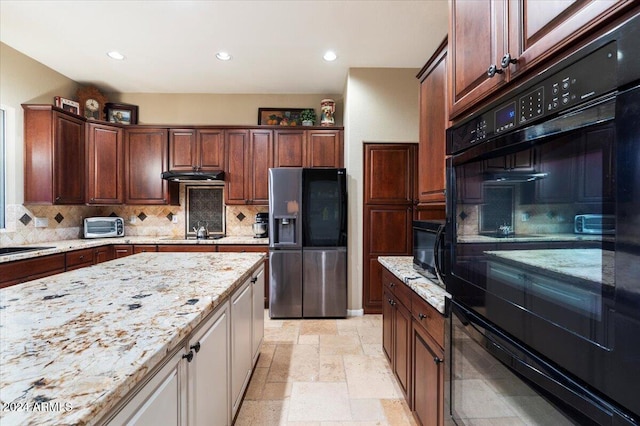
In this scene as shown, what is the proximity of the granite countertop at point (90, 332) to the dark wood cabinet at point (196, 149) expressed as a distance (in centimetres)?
246

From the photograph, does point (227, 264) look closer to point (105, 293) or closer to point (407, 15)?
point (105, 293)

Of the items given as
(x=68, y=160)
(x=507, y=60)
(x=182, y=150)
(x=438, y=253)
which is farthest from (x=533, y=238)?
(x=68, y=160)

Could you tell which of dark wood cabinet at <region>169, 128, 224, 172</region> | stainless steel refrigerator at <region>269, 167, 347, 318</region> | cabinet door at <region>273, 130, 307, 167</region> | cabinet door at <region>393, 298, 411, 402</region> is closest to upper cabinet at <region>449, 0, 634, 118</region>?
cabinet door at <region>393, 298, 411, 402</region>

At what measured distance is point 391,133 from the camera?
3.54m

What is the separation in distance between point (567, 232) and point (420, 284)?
3.20 ft

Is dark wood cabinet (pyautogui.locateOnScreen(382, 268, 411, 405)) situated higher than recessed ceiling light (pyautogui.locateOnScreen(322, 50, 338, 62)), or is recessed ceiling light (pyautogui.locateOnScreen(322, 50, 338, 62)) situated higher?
recessed ceiling light (pyautogui.locateOnScreen(322, 50, 338, 62))

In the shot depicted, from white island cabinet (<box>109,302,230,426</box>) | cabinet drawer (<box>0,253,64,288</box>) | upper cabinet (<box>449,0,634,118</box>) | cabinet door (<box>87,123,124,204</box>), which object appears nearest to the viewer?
upper cabinet (<box>449,0,634,118</box>)

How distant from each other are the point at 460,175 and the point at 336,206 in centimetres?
240

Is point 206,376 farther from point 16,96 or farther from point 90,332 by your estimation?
point 16,96

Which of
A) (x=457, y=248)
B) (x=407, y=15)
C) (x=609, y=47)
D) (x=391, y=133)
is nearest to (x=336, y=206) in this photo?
(x=391, y=133)

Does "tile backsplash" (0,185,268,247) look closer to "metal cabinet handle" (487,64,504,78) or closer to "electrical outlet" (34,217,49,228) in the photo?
"electrical outlet" (34,217,49,228)

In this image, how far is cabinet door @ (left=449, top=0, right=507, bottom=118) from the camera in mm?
913

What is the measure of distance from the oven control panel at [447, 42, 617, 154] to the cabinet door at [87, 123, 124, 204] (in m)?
4.31

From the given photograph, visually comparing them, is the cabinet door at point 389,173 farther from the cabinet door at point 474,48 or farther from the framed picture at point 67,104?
the framed picture at point 67,104
